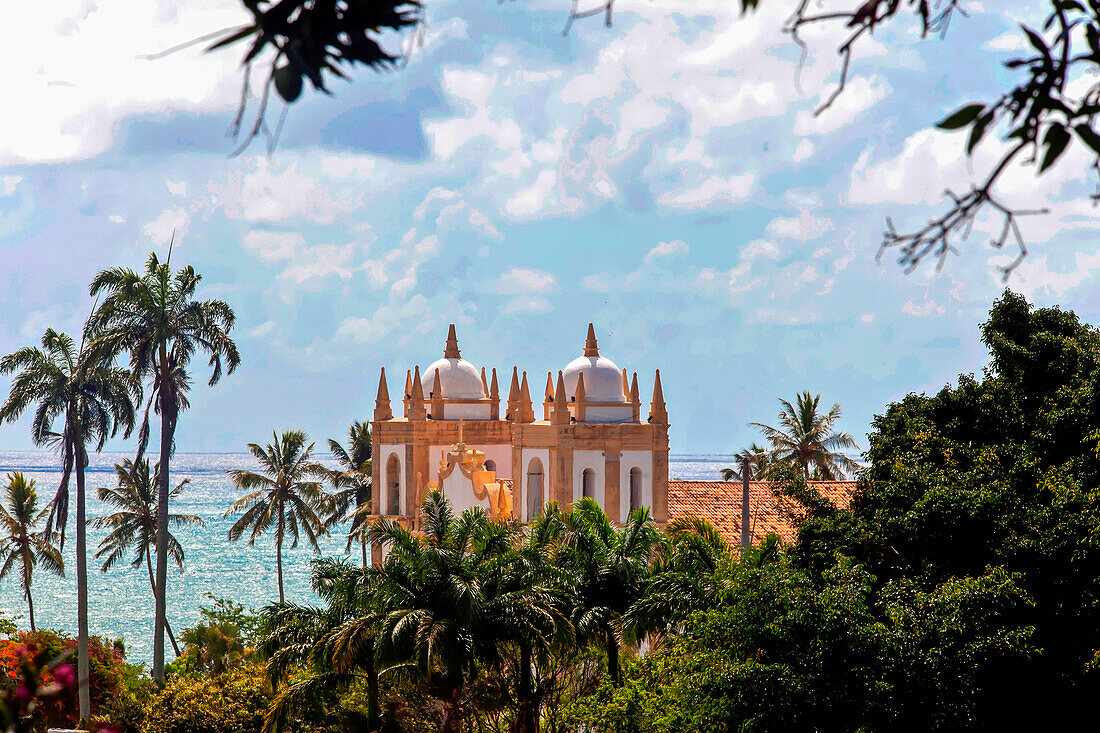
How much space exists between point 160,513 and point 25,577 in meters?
8.67

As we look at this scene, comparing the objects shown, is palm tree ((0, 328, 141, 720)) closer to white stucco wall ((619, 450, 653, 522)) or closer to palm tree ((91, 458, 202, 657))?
palm tree ((91, 458, 202, 657))

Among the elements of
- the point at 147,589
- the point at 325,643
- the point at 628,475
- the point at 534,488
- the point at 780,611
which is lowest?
the point at 147,589

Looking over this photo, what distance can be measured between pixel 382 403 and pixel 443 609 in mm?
24335

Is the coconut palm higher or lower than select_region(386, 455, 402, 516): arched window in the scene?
lower

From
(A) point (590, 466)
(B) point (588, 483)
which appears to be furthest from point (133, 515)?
(A) point (590, 466)

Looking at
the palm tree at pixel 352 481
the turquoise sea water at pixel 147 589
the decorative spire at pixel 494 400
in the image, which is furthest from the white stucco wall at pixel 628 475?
the turquoise sea water at pixel 147 589

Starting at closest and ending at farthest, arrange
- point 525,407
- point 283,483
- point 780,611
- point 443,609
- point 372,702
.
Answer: point 780,611 < point 443,609 < point 372,702 < point 525,407 < point 283,483

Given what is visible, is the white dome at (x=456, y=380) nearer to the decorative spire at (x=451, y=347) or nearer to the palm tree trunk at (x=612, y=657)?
the decorative spire at (x=451, y=347)

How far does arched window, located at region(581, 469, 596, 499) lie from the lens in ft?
122

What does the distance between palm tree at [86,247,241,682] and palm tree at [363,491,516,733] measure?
15806 mm

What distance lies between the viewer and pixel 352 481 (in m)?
51.8

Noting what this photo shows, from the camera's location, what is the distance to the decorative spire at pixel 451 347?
1752 inches

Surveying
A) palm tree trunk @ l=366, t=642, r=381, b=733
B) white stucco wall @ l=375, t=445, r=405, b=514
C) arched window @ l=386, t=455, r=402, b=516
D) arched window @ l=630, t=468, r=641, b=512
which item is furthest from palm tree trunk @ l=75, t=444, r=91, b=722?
arched window @ l=630, t=468, r=641, b=512

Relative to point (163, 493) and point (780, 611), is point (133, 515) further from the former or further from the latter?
point (780, 611)
